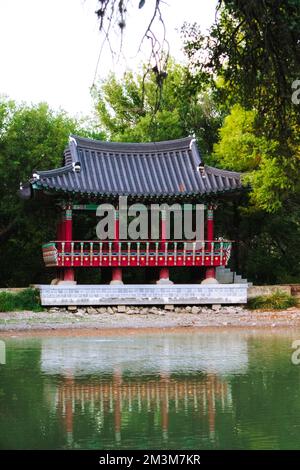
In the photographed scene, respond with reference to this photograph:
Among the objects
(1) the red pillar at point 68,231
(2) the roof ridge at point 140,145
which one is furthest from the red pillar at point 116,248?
(2) the roof ridge at point 140,145

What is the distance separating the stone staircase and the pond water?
981cm

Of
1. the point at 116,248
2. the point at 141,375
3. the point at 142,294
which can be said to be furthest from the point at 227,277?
the point at 141,375

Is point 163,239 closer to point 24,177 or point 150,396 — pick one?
point 24,177

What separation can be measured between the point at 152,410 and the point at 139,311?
49.1 feet

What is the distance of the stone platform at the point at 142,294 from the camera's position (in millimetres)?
23188

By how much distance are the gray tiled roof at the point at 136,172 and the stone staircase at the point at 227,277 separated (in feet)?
11.1

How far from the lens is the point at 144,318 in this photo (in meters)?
22.2

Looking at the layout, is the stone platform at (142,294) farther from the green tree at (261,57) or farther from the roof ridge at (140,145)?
the green tree at (261,57)

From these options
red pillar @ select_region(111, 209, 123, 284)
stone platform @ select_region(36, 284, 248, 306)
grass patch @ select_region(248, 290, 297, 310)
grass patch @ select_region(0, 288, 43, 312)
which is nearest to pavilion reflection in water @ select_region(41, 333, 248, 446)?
grass patch @ select_region(0, 288, 43, 312)

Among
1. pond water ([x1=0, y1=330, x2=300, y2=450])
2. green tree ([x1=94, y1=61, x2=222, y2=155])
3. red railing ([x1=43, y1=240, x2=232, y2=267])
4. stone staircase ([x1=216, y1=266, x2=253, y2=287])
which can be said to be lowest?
pond water ([x1=0, y1=330, x2=300, y2=450])

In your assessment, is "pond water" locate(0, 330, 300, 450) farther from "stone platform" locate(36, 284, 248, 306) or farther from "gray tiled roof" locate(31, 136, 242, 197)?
"gray tiled roof" locate(31, 136, 242, 197)

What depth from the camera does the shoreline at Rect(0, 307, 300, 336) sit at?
19.5 m

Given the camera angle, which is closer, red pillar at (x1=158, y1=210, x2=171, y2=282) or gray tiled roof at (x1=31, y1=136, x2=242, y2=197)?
gray tiled roof at (x1=31, y1=136, x2=242, y2=197)

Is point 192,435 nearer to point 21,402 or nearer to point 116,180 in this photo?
point 21,402
